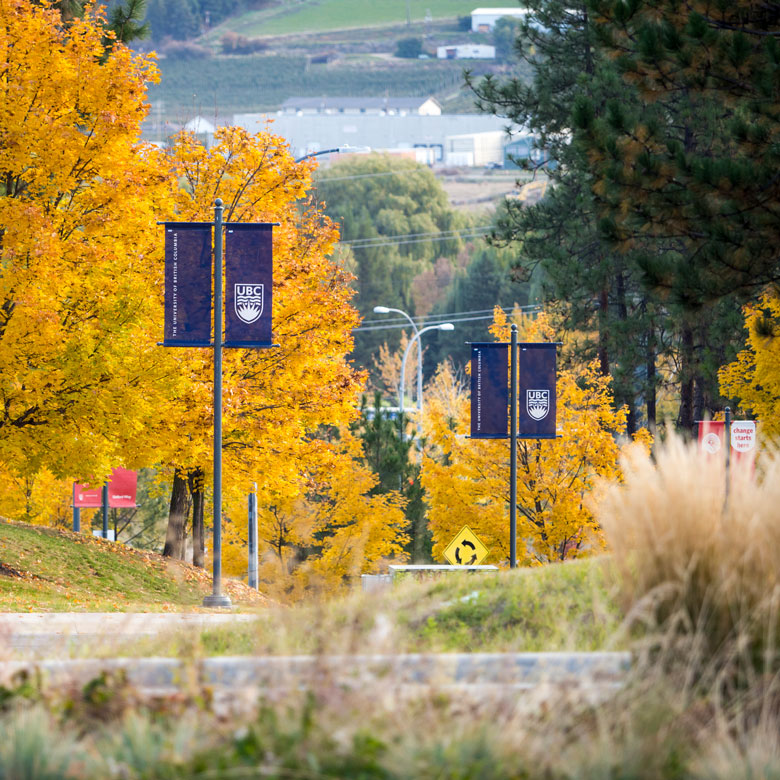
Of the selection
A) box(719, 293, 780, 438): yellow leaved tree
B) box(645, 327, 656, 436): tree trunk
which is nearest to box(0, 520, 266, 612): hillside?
box(719, 293, 780, 438): yellow leaved tree

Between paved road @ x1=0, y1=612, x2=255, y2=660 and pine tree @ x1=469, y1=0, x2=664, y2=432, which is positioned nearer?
paved road @ x1=0, y1=612, x2=255, y2=660

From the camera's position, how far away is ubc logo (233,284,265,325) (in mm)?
20500

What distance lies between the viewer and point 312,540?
126ft

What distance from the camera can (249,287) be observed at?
67.2 ft

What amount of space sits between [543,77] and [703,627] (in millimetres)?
31311

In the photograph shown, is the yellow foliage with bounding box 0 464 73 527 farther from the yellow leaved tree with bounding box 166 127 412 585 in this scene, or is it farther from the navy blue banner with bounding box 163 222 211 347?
the navy blue banner with bounding box 163 222 211 347

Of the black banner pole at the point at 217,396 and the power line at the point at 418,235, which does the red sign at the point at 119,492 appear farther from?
the power line at the point at 418,235

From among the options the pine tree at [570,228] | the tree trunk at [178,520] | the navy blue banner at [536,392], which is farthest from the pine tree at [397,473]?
the navy blue banner at [536,392]

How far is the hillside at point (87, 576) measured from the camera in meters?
22.6

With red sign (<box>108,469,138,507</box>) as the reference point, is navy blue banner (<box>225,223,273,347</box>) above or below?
above

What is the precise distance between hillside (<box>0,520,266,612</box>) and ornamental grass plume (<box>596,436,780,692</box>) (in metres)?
13.8

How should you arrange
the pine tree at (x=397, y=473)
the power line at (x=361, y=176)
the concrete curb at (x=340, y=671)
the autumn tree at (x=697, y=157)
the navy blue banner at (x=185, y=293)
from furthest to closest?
the power line at (x=361, y=176) < the pine tree at (x=397, y=473) < the navy blue banner at (x=185, y=293) < the autumn tree at (x=697, y=157) < the concrete curb at (x=340, y=671)

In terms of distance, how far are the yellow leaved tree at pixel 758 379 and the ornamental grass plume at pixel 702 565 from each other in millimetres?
22538

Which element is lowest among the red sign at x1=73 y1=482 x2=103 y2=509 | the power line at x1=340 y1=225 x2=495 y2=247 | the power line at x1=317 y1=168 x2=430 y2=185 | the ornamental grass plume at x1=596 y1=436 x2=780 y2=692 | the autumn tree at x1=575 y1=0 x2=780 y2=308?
the red sign at x1=73 y1=482 x2=103 y2=509
